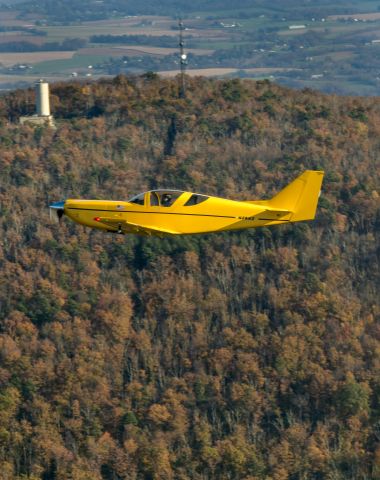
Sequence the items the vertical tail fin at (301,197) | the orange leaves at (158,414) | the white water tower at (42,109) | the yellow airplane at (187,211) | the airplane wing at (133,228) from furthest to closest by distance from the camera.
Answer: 1. the white water tower at (42,109)
2. the orange leaves at (158,414)
3. the vertical tail fin at (301,197)
4. the yellow airplane at (187,211)
5. the airplane wing at (133,228)

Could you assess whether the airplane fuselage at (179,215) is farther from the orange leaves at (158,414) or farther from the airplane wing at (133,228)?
the orange leaves at (158,414)

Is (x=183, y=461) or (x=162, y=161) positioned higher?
(x=162, y=161)

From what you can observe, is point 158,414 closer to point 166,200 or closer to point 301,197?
point 301,197

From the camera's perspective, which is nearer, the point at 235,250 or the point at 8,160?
the point at 235,250

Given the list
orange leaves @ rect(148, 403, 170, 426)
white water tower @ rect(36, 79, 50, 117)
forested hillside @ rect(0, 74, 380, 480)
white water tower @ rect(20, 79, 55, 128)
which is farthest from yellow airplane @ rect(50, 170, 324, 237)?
white water tower @ rect(20, 79, 55, 128)

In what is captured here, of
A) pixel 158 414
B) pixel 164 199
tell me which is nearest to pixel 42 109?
pixel 158 414

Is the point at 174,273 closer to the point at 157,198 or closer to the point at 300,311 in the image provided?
the point at 300,311

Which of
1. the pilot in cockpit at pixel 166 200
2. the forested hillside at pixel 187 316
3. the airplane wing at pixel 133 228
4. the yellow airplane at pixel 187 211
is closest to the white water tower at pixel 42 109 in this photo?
the forested hillside at pixel 187 316

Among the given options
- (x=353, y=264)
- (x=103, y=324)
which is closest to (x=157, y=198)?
(x=103, y=324)
